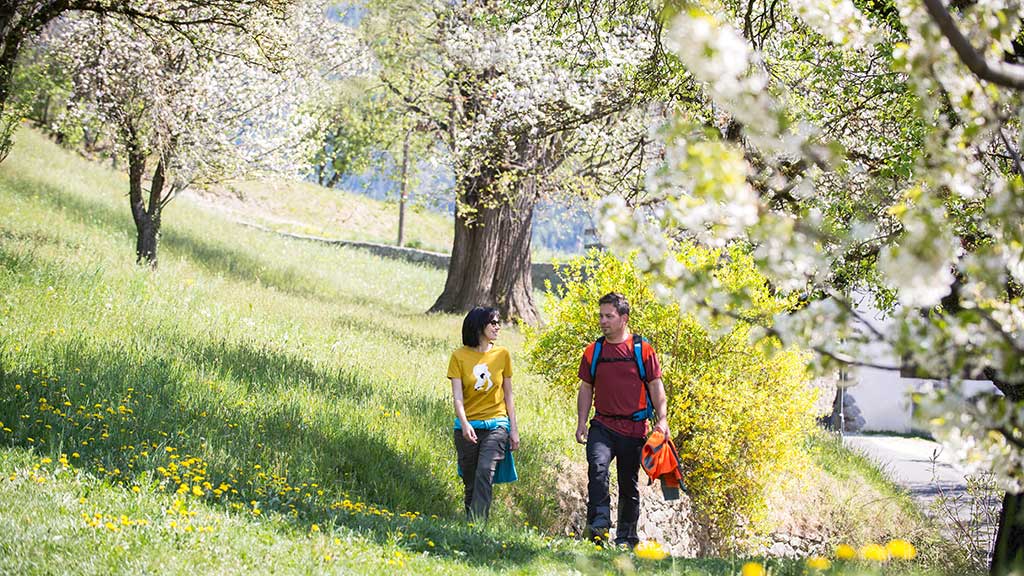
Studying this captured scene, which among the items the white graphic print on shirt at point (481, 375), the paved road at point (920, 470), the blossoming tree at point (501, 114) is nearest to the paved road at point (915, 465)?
the paved road at point (920, 470)

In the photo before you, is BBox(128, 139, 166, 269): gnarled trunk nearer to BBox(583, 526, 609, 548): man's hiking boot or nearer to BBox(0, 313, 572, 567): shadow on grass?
BBox(0, 313, 572, 567): shadow on grass

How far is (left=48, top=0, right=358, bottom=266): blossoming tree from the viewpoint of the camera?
14.2 meters

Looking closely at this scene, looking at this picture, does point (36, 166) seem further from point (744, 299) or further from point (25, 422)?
point (744, 299)

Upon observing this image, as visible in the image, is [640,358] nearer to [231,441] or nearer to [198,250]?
[231,441]

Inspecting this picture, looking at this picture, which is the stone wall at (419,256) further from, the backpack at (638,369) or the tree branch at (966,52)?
the tree branch at (966,52)

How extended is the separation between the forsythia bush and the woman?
7.98 ft

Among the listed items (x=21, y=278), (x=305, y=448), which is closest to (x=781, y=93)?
(x=305, y=448)

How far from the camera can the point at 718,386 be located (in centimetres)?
903

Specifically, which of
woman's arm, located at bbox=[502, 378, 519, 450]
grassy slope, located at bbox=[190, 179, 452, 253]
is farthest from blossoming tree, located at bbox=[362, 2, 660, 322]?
→ grassy slope, located at bbox=[190, 179, 452, 253]

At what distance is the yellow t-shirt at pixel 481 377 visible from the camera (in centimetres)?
716

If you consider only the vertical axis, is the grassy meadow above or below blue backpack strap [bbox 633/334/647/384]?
below

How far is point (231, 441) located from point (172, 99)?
365 inches

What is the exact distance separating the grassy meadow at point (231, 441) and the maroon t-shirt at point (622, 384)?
1027 millimetres

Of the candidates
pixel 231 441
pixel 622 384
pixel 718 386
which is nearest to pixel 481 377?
pixel 622 384
